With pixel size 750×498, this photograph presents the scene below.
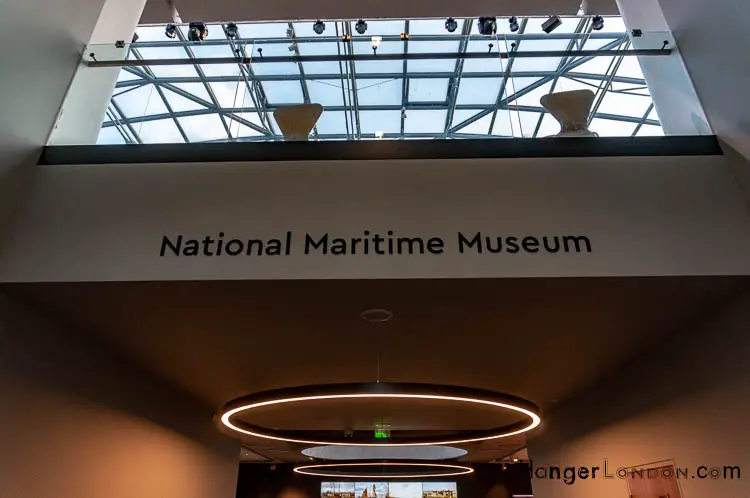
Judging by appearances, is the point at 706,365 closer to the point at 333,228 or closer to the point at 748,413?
the point at 748,413

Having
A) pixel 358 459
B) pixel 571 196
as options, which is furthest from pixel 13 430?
pixel 358 459

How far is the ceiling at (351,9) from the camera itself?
6773mm

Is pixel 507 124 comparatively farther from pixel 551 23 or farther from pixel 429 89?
pixel 429 89

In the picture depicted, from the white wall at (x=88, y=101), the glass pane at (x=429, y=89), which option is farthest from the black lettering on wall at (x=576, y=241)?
the glass pane at (x=429, y=89)

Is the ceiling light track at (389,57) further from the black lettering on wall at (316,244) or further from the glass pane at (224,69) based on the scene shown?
the black lettering on wall at (316,244)

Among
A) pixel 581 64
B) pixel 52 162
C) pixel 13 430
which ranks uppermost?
pixel 581 64

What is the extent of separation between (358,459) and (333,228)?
19.4ft

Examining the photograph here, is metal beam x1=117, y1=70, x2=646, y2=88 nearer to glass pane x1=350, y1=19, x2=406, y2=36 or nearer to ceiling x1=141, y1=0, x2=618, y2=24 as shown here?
ceiling x1=141, y1=0, x2=618, y2=24

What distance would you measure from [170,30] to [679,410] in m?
7.06

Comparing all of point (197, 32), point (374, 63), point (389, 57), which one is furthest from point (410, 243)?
point (197, 32)

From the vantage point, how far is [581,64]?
13.2 feet

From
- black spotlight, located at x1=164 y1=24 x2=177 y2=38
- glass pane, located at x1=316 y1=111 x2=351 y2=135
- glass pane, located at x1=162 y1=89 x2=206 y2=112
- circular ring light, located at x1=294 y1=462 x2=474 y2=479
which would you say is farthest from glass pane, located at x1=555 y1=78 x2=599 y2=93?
circular ring light, located at x1=294 y1=462 x2=474 y2=479

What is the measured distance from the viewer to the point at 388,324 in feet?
11.6

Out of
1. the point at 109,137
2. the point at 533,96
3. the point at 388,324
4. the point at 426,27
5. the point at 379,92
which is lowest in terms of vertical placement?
the point at 388,324
